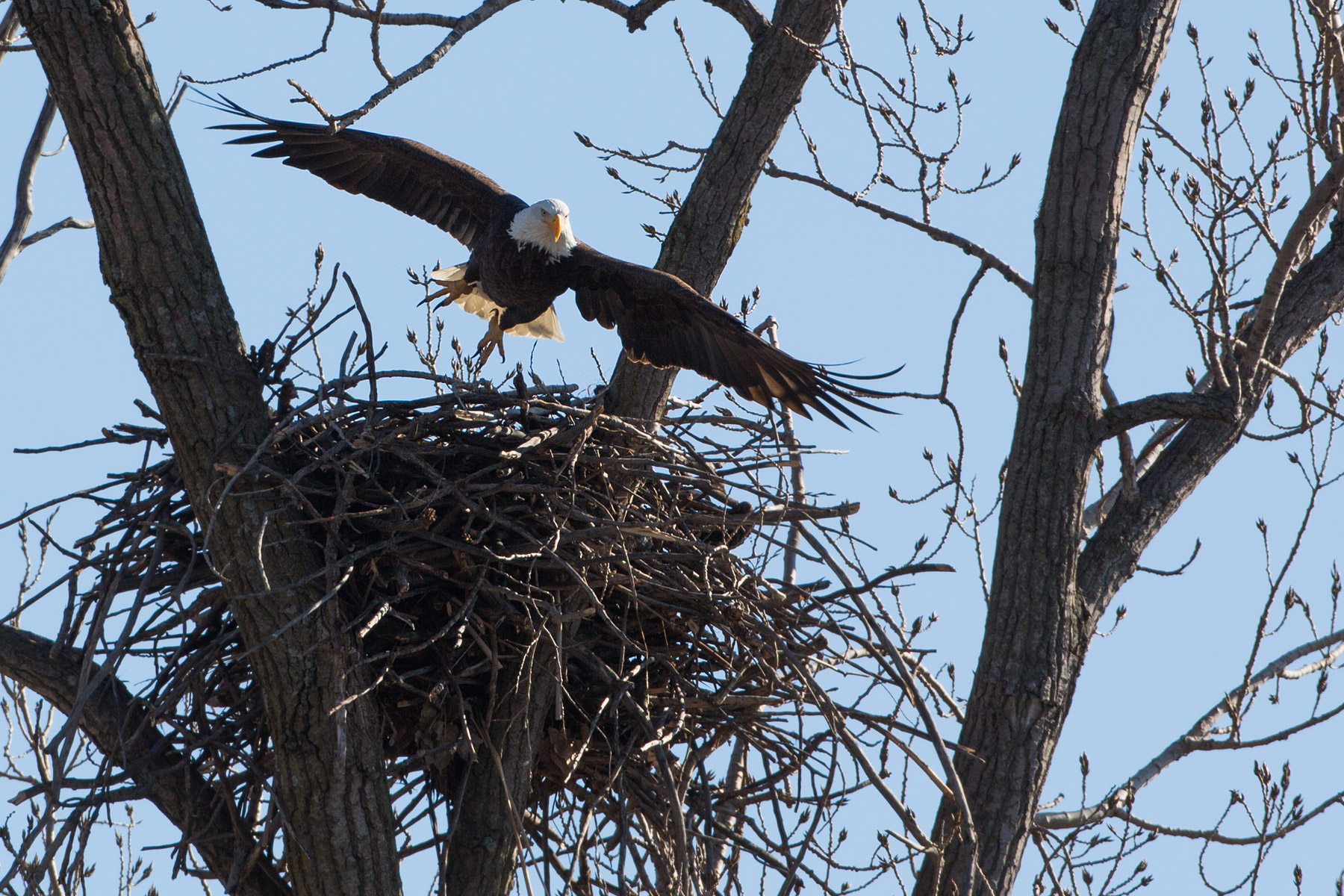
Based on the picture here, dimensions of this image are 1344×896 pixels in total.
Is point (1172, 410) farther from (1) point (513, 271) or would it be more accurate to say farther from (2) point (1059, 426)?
(1) point (513, 271)

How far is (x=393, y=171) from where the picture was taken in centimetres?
500

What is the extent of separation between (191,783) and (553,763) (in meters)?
0.87

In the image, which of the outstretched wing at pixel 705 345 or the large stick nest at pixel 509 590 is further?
the outstretched wing at pixel 705 345

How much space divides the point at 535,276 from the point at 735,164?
52.0 inches

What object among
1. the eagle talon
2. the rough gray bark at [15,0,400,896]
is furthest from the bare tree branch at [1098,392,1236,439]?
the eagle talon

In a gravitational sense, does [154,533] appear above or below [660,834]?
above

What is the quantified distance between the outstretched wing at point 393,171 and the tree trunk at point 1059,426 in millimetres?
2410

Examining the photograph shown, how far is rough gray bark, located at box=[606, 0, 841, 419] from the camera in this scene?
362 centimetres

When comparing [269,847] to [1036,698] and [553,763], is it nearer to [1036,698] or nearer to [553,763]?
[553,763]

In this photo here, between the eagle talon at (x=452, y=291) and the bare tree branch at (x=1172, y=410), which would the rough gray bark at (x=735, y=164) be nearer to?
the bare tree branch at (x=1172, y=410)

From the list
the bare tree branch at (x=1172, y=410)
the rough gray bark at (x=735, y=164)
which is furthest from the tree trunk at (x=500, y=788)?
the bare tree branch at (x=1172, y=410)

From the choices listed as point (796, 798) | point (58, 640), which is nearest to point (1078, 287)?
point (796, 798)

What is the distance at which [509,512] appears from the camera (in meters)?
3.19

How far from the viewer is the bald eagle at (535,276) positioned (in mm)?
3840
